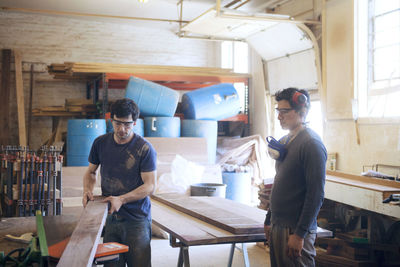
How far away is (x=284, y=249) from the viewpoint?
2.78 m

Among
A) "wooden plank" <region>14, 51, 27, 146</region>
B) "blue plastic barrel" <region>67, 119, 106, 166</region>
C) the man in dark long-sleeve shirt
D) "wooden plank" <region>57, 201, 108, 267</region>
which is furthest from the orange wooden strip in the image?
"wooden plank" <region>14, 51, 27, 146</region>

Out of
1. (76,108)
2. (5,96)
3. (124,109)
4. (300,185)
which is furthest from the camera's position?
(5,96)

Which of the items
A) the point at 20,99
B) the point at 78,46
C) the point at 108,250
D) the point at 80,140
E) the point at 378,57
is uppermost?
the point at 78,46

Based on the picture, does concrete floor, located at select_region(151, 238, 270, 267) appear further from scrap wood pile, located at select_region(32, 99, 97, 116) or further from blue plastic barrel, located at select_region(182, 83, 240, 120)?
scrap wood pile, located at select_region(32, 99, 97, 116)

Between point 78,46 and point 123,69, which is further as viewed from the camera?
point 78,46

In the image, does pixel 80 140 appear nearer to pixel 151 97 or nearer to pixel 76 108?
pixel 151 97

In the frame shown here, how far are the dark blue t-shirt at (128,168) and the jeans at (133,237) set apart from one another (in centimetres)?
6

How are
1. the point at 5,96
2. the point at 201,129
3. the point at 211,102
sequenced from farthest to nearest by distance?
the point at 5,96 → the point at 211,102 → the point at 201,129

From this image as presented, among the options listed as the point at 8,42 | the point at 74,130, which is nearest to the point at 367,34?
the point at 74,130

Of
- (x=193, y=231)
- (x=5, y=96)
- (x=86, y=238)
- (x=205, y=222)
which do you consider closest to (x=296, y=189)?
(x=193, y=231)

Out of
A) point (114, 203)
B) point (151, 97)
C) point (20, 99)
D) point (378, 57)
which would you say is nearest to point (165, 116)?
point (151, 97)

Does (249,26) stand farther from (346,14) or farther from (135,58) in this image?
(135,58)

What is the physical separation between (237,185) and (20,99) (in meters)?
5.61

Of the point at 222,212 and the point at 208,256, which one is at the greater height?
the point at 222,212
